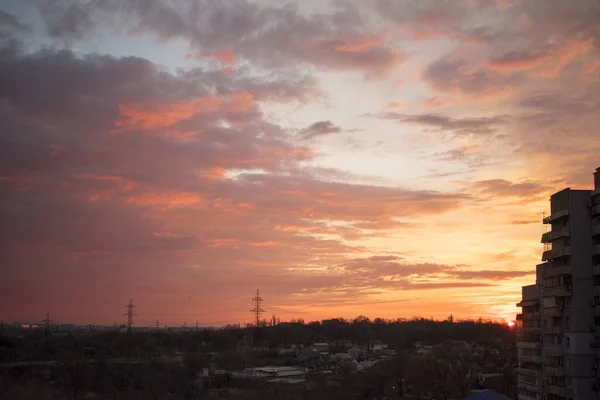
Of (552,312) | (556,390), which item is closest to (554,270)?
(552,312)

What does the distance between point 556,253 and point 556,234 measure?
0.72 metres

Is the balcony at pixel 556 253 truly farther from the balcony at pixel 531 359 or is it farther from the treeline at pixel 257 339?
the treeline at pixel 257 339

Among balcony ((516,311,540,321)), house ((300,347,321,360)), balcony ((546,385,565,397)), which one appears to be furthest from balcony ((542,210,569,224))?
house ((300,347,321,360))

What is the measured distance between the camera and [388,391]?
45.8 meters

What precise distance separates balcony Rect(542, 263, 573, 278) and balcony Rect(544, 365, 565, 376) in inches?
136

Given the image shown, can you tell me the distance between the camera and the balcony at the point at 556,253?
Answer: 23.3 m

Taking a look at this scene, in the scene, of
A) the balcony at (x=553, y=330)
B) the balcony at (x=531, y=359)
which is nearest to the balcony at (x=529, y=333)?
the balcony at (x=531, y=359)

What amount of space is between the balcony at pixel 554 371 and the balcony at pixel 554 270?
11.4ft

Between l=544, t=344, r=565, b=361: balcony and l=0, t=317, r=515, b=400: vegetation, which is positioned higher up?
l=544, t=344, r=565, b=361: balcony

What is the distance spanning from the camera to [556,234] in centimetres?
2395

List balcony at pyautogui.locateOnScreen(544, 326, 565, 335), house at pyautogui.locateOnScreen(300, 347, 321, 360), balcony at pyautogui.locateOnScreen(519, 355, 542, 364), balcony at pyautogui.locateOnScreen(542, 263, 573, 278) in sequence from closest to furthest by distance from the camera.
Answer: balcony at pyautogui.locateOnScreen(542, 263, 573, 278)
balcony at pyautogui.locateOnScreen(544, 326, 565, 335)
balcony at pyautogui.locateOnScreen(519, 355, 542, 364)
house at pyautogui.locateOnScreen(300, 347, 321, 360)

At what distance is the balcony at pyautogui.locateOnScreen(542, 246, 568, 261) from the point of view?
919 inches

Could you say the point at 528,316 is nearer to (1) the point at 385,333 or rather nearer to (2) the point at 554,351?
(2) the point at 554,351

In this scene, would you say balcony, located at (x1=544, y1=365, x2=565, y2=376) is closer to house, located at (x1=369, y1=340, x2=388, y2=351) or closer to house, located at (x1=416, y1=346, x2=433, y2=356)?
house, located at (x1=416, y1=346, x2=433, y2=356)
